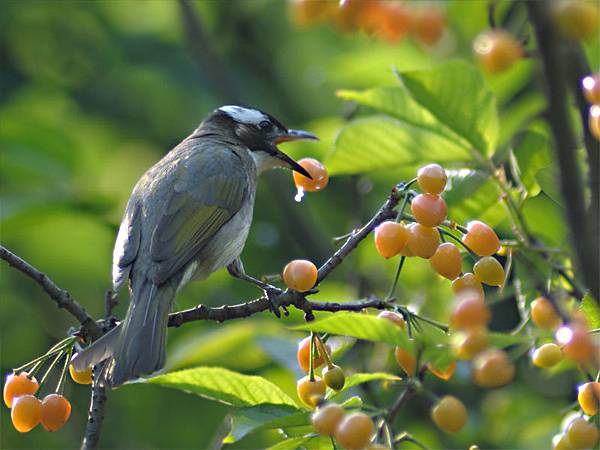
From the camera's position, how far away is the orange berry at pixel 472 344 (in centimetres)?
224

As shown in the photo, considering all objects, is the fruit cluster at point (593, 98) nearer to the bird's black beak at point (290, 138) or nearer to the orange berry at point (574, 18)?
the orange berry at point (574, 18)

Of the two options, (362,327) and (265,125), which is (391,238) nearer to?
(362,327)

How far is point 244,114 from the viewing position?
5.81 metres

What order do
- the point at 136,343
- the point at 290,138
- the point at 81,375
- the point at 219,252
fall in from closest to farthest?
1. the point at 81,375
2. the point at 136,343
3. the point at 219,252
4. the point at 290,138

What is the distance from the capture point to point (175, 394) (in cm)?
657

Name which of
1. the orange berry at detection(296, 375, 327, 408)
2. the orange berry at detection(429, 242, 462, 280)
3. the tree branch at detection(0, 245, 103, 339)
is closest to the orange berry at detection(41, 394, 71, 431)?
the tree branch at detection(0, 245, 103, 339)

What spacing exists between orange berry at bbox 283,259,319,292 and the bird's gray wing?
1171 millimetres

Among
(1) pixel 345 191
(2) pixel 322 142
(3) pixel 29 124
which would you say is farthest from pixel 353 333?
(1) pixel 345 191

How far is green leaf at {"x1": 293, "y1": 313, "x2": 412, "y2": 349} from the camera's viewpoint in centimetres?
244

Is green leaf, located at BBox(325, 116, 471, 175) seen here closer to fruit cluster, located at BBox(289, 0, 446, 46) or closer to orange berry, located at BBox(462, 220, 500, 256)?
fruit cluster, located at BBox(289, 0, 446, 46)

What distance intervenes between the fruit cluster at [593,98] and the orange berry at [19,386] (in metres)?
1.83

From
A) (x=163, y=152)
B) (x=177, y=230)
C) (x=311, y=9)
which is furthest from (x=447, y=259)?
(x=163, y=152)

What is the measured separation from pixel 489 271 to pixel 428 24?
98.9 inches

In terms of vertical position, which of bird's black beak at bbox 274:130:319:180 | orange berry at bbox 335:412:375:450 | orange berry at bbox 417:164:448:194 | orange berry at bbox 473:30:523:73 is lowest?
orange berry at bbox 335:412:375:450
